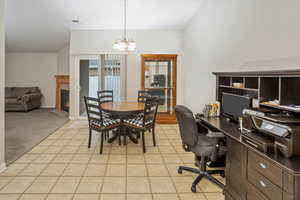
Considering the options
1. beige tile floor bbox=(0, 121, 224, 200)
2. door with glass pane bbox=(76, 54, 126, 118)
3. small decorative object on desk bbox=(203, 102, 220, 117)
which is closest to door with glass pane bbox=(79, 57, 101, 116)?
door with glass pane bbox=(76, 54, 126, 118)

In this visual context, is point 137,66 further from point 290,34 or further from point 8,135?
point 290,34

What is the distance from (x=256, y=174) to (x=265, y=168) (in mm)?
162

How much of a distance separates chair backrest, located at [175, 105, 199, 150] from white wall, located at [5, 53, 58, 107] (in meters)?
7.53

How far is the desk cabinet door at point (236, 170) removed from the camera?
209 centimetres

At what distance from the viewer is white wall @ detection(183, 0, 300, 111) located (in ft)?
7.22

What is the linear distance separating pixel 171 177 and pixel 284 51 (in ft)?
6.36

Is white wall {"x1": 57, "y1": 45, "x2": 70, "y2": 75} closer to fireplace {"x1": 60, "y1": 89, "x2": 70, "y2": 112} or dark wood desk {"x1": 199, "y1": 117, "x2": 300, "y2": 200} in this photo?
fireplace {"x1": 60, "y1": 89, "x2": 70, "y2": 112}

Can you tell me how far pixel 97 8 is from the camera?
17.3ft

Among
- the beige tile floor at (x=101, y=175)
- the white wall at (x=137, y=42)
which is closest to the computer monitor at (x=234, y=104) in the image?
the beige tile floor at (x=101, y=175)

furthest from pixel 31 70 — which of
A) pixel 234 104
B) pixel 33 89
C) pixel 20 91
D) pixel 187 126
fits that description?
pixel 234 104

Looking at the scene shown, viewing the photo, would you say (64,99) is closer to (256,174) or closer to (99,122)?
(99,122)

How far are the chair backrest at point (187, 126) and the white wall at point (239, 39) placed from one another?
96cm

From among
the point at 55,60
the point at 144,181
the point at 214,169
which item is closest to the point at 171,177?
the point at 144,181

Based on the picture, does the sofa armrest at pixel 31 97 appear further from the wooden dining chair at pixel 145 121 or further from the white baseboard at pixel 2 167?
the white baseboard at pixel 2 167
